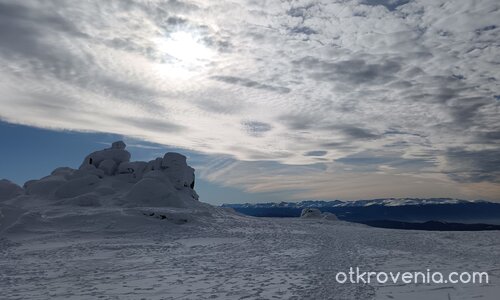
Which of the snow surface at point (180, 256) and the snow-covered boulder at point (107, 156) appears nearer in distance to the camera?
the snow surface at point (180, 256)

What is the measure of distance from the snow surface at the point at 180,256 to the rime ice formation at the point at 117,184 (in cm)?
35

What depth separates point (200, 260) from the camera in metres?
22.7

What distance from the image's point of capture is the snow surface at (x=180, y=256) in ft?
49.6

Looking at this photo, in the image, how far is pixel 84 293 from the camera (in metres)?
14.7

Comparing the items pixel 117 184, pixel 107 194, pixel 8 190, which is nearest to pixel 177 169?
pixel 117 184

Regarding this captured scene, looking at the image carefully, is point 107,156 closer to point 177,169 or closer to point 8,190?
point 177,169

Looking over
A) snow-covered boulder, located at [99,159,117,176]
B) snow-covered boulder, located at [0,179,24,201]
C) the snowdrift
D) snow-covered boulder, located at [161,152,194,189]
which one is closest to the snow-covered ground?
the snowdrift

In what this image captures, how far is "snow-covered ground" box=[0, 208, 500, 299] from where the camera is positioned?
49.2ft

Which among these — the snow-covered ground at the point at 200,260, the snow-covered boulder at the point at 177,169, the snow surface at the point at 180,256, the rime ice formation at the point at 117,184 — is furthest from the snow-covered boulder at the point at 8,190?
the snow-covered boulder at the point at 177,169

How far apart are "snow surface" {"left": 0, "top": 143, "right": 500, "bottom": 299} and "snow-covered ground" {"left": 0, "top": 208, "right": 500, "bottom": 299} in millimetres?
68

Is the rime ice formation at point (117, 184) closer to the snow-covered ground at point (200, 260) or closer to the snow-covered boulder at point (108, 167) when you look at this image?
the snow-covered boulder at point (108, 167)

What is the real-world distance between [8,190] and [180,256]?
44373 millimetres

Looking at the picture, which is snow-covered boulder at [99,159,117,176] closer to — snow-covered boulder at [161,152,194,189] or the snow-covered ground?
snow-covered boulder at [161,152,194,189]

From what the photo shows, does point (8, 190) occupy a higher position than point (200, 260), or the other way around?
point (8, 190)
